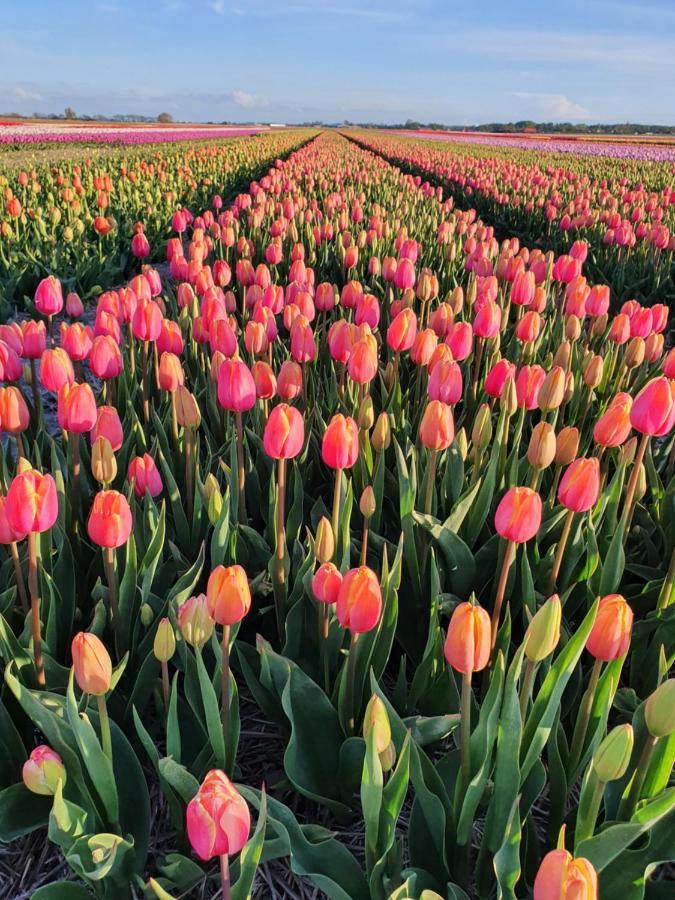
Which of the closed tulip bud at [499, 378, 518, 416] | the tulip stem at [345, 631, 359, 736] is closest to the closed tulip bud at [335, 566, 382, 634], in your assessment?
the tulip stem at [345, 631, 359, 736]

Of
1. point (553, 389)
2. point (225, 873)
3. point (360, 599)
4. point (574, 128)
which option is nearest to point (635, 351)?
point (553, 389)

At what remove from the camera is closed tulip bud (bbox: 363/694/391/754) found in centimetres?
100

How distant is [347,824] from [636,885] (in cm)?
61

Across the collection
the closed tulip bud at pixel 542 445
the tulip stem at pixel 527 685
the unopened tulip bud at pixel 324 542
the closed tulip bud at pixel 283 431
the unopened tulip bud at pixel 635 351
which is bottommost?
the tulip stem at pixel 527 685

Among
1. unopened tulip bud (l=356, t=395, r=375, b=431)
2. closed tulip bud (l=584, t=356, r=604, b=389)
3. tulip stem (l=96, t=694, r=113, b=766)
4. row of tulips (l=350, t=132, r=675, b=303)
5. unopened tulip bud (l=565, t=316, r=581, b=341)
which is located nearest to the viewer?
tulip stem (l=96, t=694, r=113, b=766)

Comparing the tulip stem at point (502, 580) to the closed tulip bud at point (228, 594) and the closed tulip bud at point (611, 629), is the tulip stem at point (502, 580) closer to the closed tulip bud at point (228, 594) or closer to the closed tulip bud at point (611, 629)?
the closed tulip bud at point (611, 629)

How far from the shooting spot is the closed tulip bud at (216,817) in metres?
0.83

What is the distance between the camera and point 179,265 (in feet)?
10.9

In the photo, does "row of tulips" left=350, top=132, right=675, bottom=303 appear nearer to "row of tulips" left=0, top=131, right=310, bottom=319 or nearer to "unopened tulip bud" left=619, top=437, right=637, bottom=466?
"row of tulips" left=0, top=131, right=310, bottom=319

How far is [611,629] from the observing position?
105cm

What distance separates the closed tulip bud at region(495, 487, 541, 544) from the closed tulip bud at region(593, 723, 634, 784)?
0.41 m

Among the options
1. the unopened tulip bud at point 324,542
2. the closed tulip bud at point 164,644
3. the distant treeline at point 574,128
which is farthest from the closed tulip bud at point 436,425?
the distant treeline at point 574,128

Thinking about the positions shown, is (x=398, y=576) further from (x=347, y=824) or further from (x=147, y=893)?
(x=147, y=893)

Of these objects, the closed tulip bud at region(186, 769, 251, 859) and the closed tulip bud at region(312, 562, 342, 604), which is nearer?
the closed tulip bud at region(186, 769, 251, 859)
